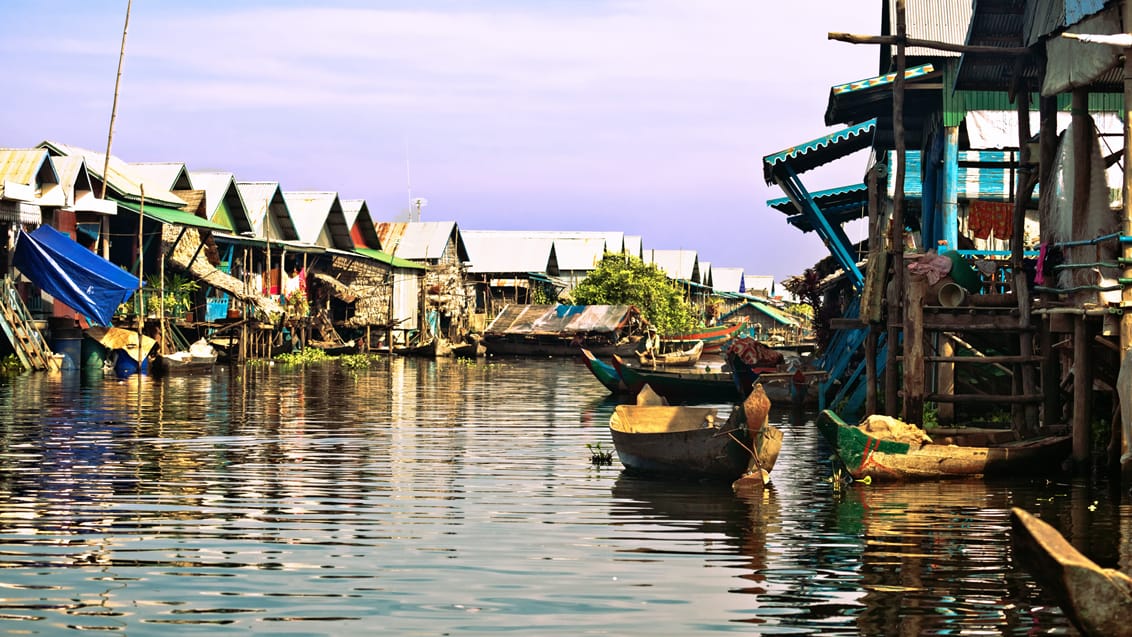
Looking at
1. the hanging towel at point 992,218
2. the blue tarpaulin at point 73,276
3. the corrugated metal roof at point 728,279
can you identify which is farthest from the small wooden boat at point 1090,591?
the corrugated metal roof at point 728,279

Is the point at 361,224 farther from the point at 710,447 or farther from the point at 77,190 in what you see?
the point at 710,447

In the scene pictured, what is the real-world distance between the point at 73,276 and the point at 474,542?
23.7m

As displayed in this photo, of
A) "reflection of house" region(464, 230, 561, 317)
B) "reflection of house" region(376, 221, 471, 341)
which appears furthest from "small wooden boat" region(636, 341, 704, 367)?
"reflection of house" region(464, 230, 561, 317)

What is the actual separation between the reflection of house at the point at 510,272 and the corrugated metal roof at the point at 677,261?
16.3m

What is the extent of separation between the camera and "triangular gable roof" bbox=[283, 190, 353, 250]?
1956 inches

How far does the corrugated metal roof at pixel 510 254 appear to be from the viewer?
67562mm

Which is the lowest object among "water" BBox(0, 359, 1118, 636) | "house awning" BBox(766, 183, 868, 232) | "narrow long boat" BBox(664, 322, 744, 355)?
"water" BBox(0, 359, 1118, 636)

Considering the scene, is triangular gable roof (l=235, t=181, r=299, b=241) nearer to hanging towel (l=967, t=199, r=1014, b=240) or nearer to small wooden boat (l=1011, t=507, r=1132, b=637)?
hanging towel (l=967, t=199, r=1014, b=240)

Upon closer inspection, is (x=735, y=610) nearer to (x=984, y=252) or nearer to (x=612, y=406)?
(x=984, y=252)

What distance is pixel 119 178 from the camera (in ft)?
125

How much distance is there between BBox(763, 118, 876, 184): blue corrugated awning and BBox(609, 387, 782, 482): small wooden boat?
321 inches

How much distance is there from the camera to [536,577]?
929 cm

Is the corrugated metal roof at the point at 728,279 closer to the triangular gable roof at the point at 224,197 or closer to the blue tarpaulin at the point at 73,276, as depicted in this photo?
the triangular gable roof at the point at 224,197

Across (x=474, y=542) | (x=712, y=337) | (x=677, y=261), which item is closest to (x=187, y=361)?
(x=474, y=542)
